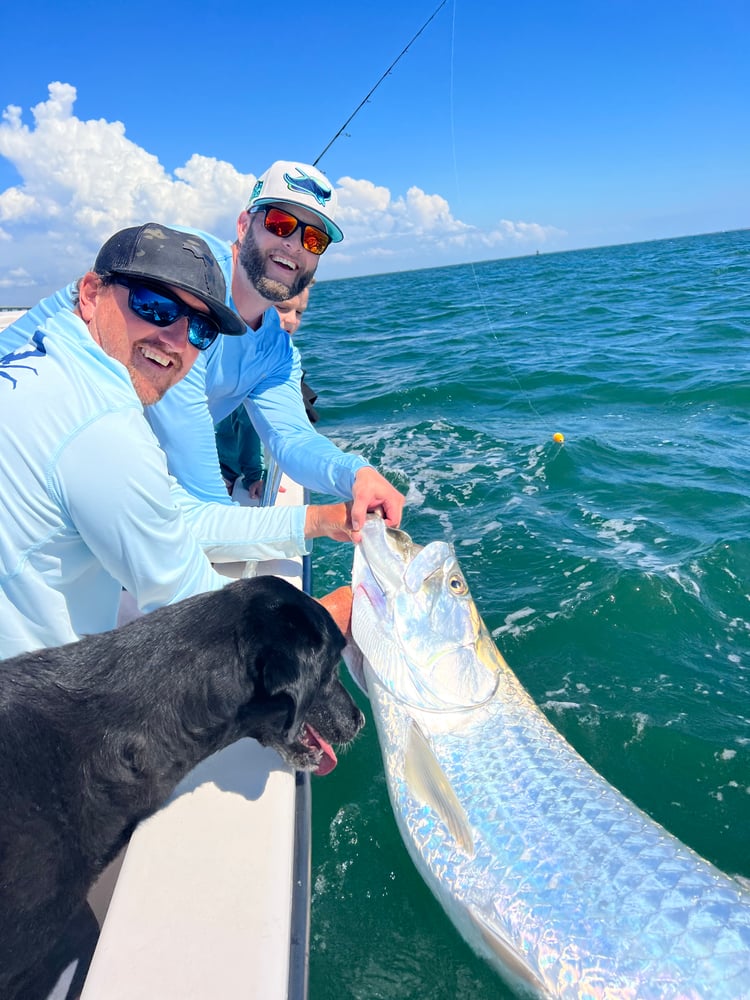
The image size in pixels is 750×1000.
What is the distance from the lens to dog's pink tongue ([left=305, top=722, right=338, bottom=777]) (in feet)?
6.93

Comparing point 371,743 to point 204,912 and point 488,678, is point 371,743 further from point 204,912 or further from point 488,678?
point 204,912

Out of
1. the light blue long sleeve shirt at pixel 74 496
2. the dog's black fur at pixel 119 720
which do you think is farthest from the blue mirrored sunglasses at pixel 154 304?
the dog's black fur at pixel 119 720

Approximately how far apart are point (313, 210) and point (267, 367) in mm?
917

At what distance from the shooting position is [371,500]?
3.09 m

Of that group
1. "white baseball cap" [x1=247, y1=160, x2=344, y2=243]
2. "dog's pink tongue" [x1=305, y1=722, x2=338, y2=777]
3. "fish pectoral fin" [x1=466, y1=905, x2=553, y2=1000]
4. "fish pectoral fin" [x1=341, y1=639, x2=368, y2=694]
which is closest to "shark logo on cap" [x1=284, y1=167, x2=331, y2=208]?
"white baseball cap" [x1=247, y1=160, x2=344, y2=243]

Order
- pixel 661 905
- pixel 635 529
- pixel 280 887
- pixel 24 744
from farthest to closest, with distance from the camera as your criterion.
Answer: pixel 635 529, pixel 661 905, pixel 280 887, pixel 24 744

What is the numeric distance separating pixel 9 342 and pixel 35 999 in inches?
102

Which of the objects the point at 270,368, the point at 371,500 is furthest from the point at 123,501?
the point at 270,368

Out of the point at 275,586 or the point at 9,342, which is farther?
the point at 9,342

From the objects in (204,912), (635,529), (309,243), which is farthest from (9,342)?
(635,529)

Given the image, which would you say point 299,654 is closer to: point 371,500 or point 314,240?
point 371,500

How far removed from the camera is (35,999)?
1.52 meters

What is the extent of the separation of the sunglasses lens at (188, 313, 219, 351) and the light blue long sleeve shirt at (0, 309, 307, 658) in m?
0.28

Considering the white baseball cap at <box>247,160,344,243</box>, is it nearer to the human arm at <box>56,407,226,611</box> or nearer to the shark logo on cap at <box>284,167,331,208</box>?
the shark logo on cap at <box>284,167,331,208</box>
